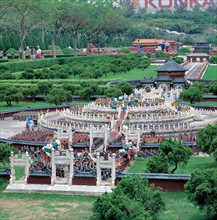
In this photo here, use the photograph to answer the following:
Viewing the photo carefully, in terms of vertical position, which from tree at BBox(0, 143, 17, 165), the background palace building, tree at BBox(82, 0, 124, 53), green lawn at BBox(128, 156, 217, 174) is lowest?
green lawn at BBox(128, 156, 217, 174)

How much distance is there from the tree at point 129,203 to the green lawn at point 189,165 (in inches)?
224

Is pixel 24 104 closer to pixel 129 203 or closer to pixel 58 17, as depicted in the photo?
pixel 129 203

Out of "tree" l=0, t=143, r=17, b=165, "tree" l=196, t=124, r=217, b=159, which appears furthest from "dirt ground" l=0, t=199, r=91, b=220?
"tree" l=196, t=124, r=217, b=159

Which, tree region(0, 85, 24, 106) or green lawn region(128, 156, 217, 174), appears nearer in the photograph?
green lawn region(128, 156, 217, 174)

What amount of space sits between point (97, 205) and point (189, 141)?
12494 mm

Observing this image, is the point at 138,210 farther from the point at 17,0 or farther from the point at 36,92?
the point at 17,0

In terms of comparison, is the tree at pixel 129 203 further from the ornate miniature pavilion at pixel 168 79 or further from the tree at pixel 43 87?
the ornate miniature pavilion at pixel 168 79

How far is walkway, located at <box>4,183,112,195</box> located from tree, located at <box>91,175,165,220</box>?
328cm

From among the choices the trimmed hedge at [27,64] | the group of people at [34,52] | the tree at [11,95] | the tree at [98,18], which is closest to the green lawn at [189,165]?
the tree at [11,95]

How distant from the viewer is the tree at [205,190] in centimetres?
1571

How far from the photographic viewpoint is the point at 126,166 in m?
22.5

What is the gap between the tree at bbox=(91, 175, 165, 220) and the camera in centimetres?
1390

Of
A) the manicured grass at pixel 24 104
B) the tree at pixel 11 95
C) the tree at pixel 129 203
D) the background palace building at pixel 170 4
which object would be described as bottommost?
the manicured grass at pixel 24 104

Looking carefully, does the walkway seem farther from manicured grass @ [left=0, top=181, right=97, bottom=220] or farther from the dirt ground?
the dirt ground
